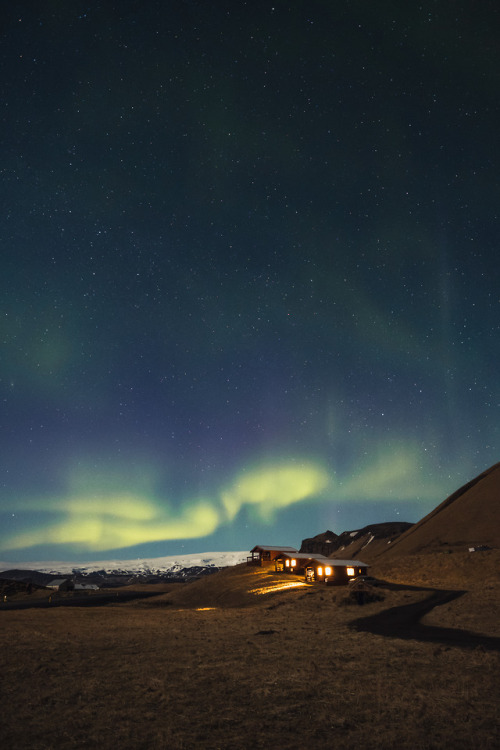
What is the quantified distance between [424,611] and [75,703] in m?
30.9

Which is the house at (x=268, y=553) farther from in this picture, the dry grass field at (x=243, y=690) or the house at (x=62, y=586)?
the dry grass field at (x=243, y=690)

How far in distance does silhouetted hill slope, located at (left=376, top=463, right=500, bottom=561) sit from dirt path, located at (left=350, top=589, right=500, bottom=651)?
68.2 meters

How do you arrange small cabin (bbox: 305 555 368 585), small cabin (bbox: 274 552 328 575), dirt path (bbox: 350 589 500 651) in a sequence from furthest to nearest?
small cabin (bbox: 274 552 328 575) < small cabin (bbox: 305 555 368 585) < dirt path (bbox: 350 589 500 651)

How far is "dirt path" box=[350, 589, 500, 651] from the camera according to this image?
80.2 feet

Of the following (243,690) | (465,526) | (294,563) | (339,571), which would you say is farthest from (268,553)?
(243,690)

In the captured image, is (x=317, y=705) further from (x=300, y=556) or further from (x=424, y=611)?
(x=300, y=556)

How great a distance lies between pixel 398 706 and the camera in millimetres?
13992

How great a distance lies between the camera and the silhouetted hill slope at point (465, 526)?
4045 inches

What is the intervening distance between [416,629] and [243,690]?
17.8m

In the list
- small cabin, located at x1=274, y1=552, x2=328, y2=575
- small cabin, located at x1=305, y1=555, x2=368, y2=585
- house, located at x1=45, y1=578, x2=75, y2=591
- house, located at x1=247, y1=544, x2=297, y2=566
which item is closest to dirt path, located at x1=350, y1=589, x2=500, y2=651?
small cabin, located at x1=305, y1=555, x2=368, y2=585

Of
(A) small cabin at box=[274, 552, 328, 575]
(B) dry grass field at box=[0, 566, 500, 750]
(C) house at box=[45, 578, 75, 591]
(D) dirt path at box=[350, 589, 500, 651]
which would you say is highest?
(B) dry grass field at box=[0, 566, 500, 750]

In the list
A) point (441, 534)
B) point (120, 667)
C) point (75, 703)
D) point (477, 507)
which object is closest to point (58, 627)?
point (120, 667)

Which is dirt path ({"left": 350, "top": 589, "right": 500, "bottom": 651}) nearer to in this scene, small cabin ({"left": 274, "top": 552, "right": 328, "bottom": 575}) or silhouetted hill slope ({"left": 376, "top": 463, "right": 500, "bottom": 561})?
small cabin ({"left": 274, "top": 552, "right": 328, "bottom": 575})

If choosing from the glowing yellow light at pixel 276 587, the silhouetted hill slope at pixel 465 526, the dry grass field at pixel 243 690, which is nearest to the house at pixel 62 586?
the glowing yellow light at pixel 276 587
